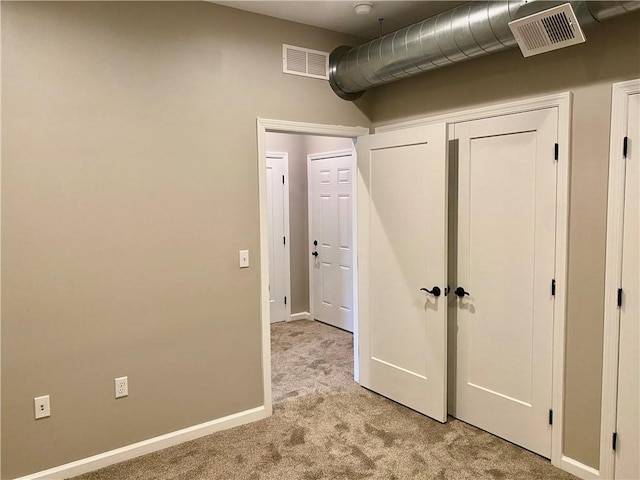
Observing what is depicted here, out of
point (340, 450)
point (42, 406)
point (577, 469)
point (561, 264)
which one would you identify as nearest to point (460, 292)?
point (561, 264)

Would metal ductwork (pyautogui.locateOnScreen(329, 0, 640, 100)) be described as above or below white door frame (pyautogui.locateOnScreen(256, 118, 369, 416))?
above

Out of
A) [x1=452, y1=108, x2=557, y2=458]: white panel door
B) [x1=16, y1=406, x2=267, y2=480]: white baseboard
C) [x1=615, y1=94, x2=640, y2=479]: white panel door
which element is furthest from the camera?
[x1=452, y1=108, x2=557, y2=458]: white panel door

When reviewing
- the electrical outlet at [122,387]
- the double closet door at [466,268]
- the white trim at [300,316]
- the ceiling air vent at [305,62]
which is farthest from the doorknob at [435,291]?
the white trim at [300,316]

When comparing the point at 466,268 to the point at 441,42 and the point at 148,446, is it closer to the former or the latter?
the point at 441,42

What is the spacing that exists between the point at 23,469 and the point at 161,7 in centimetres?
272

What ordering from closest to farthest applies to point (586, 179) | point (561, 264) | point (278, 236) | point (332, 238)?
point (586, 179) < point (561, 264) < point (332, 238) < point (278, 236)

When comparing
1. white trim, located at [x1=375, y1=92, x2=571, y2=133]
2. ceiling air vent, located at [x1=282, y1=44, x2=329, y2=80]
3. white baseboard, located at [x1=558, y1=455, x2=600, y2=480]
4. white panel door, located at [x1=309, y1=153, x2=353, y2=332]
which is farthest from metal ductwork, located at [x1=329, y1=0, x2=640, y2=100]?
white baseboard, located at [x1=558, y1=455, x2=600, y2=480]

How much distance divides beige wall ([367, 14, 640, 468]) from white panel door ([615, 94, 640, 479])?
0.34 feet

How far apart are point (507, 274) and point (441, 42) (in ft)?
4.79

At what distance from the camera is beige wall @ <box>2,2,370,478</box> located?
7.89 ft

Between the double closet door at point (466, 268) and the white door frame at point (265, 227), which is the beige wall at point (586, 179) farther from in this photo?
the white door frame at point (265, 227)

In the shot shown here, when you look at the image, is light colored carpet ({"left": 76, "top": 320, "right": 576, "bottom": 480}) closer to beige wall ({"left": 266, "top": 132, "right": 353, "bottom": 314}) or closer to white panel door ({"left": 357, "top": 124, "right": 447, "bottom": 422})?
white panel door ({"left": 357, "top": 124, "right": 447, "bottom": 422})

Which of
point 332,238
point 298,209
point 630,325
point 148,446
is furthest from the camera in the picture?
point 298,209

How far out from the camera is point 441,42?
106 inches
